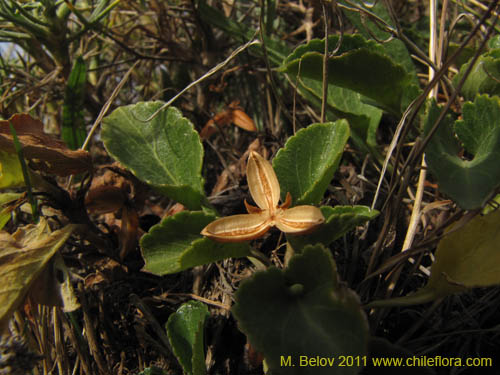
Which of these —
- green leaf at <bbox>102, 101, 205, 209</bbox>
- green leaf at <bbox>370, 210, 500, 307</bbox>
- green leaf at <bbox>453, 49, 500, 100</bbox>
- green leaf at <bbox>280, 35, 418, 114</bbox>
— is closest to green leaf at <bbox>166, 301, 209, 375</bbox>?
green leaf at <bbox>102, 101, 205, 209</bbox>

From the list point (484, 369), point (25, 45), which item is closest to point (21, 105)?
point (25, 45)

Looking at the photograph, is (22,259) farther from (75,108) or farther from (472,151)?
(472,151)

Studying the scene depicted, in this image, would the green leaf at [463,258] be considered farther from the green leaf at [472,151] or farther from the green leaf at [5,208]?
the green leaf at [5,208]

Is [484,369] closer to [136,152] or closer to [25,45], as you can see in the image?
[136,152]


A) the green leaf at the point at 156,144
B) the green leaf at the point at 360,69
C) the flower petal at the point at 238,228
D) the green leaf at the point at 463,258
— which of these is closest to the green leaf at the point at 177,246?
the flower petal at the point at 238,228

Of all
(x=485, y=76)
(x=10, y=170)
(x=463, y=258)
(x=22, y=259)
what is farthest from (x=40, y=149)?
(x=485, y=76)

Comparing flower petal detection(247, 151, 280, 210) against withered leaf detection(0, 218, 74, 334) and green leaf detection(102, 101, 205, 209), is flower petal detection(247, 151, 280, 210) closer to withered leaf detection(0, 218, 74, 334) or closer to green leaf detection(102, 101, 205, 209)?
green leaf detection(102, 101, 205, 209)
